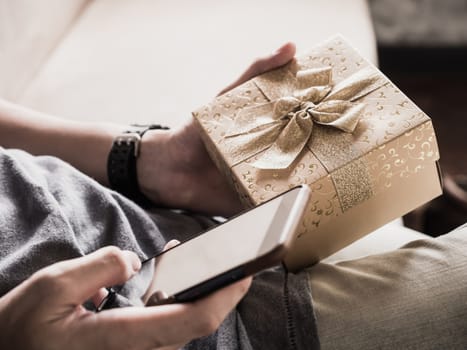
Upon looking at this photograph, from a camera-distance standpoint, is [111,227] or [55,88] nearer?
[111,227]

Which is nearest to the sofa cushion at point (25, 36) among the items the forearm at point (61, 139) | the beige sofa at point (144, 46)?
the beige sofa at point (144, 46)

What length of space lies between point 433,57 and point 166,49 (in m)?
0.89

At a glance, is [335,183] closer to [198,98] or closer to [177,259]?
[177,259]

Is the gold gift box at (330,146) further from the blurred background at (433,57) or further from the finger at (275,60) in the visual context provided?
the blurred background at (433,57)

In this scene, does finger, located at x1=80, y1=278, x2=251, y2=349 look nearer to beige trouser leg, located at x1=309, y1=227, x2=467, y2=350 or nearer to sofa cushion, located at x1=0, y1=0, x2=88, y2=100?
beige trouser leg, located at x1=309, y1=227, x2=467, y2=350

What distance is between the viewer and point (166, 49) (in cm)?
98

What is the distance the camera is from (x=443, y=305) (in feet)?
1.60

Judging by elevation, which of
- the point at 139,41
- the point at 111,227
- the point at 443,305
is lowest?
the point at 443,305

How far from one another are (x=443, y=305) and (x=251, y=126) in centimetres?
25

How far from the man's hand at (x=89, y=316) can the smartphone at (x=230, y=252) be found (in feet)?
0.05

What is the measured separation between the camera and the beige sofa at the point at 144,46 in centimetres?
90

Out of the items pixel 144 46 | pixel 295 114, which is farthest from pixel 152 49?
pixel 295 114

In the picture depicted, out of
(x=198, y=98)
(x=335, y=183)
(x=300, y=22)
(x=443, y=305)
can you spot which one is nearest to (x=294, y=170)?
(x=335, y=183)

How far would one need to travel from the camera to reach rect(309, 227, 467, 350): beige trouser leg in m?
0.48
